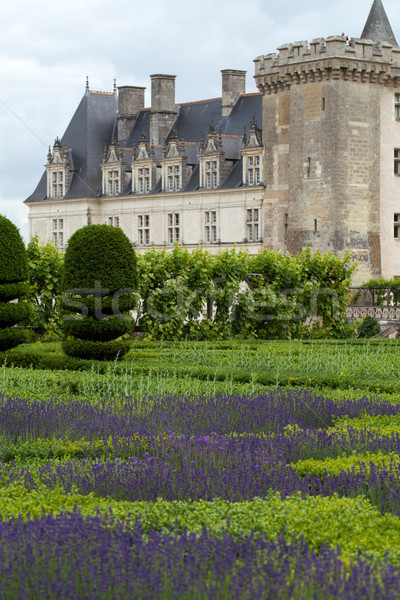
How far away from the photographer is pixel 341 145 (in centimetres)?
3891

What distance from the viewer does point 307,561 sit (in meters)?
4.25

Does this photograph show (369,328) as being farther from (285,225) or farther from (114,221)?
(114,221)

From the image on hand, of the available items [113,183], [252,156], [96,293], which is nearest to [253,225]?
[252,156]

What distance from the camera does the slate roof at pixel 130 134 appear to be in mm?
45781

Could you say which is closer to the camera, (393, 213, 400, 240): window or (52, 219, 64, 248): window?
(393, 213, 400, 240): window

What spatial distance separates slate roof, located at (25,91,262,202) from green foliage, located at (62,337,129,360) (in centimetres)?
3015

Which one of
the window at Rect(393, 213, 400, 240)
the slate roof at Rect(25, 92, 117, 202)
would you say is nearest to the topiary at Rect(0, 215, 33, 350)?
the window at Rect(393, 213, 400, 240)

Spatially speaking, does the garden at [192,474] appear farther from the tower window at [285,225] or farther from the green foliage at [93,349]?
the tower window at [285,225]

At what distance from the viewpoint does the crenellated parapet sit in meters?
38.6

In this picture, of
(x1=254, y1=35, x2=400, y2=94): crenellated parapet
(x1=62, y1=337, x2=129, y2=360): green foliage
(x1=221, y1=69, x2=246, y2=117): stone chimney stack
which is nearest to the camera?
(x1=62, y1=337, x2=129, y2=360): green foliage

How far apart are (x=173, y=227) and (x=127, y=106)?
760cm

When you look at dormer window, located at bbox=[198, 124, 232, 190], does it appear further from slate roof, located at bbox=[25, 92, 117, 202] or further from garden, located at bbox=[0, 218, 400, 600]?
garden, located at bbox=[0, 218, 400, 600]

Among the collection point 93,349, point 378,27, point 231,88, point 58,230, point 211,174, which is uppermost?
point 378,27

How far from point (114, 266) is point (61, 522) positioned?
1064 cm
